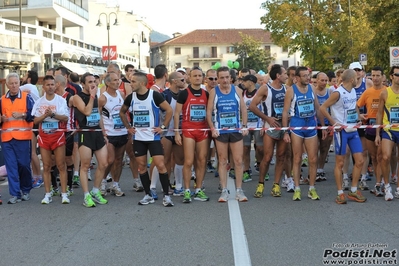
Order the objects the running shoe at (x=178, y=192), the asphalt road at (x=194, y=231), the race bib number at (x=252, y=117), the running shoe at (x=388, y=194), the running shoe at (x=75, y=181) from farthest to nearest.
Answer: the race bib number at (x=252, y=117) → the running shoe at (x=75, y=181) → the running shoe at (x=178, y=192) → the running shoe at (x=388, y=194) → the asphalt road at (x=194, y=231)

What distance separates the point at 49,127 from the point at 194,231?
11.3 feet

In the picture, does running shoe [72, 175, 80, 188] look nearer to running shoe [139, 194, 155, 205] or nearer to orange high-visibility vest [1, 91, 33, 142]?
orange high-visibility vest [1, 91, 33, 142]

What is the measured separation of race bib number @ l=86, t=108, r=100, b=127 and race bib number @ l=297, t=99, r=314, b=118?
123 inches

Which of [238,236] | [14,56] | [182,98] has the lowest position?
[238,236]

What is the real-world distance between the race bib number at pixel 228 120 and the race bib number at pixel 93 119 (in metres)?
1.93

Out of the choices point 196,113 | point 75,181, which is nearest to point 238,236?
point 196,113

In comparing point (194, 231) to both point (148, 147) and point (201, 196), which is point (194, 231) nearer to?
point (201, 196)

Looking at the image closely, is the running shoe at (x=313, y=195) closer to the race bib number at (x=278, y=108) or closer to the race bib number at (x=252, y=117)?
the race bib number at (x=278, y=108)

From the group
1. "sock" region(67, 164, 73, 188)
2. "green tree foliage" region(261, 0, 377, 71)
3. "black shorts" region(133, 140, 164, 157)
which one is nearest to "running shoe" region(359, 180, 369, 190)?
"black shorts" region(133, 140, 164, 157)

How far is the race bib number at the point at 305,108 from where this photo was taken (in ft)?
30.9

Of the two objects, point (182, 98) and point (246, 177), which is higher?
point (182, 98)

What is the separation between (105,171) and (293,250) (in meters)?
4.49

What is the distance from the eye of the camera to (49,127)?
9.66 meters

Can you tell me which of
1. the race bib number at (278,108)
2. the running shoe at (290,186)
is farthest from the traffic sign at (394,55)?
the race bib number at (278,108)
